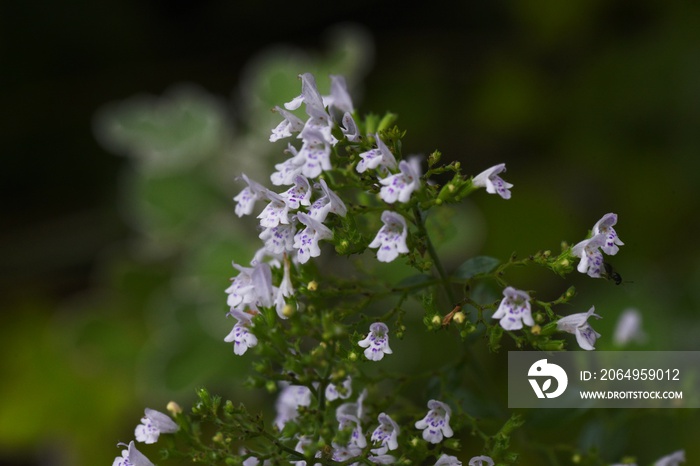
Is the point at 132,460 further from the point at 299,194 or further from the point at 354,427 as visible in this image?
the point at 299,194

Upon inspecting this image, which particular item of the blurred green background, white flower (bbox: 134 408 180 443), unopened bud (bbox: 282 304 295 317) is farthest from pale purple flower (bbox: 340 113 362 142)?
the blurred green background

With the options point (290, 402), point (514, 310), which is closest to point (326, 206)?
point (514, 310)

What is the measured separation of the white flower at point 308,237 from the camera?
89 cm

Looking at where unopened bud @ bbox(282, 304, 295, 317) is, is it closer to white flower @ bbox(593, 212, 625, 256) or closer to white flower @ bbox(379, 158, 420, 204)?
white flower @ bbox(379, 158, 420, 204)

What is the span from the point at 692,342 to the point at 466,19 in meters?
1.76

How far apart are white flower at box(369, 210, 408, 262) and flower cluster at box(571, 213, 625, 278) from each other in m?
0.22

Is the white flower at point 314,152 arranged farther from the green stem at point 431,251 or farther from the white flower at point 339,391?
the white flower at point 339,391

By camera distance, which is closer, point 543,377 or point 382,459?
point 382,459

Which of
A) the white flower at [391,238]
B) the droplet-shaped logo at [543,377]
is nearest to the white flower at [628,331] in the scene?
the droplet-shaped logo at [543,377]

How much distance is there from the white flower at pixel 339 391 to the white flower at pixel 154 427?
21 cm

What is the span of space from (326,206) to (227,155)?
151 cm

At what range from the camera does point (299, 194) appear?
3.07 ft

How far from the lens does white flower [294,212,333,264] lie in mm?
894

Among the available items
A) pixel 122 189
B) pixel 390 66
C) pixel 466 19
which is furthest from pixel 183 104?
pixel 466 19
